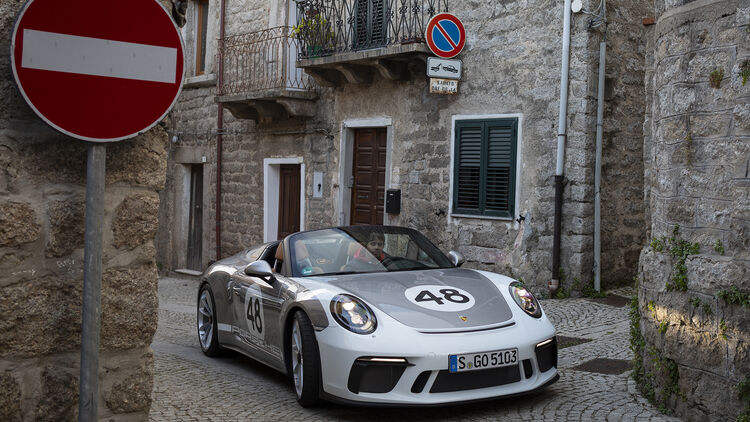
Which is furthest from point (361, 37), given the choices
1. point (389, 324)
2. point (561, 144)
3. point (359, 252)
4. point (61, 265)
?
point (61, 265)

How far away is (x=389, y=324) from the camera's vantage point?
5.72 m

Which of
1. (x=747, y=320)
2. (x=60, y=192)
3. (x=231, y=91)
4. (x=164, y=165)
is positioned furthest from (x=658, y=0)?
(x=231, y=91)

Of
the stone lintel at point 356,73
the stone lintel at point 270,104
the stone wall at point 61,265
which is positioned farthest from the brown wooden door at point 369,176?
the stone wall at point 61,265

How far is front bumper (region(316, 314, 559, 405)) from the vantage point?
5.55m

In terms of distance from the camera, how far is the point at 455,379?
5609 mm

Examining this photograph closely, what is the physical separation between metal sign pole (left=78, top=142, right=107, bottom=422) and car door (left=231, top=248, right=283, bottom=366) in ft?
11.4

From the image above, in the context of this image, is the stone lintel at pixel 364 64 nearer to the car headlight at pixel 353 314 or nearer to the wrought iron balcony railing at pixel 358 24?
the wrought iron balcony railing at pixel 358 24

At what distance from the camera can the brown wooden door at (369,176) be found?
14.5m

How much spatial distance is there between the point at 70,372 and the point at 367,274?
3552 mm

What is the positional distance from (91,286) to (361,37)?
11652 mm

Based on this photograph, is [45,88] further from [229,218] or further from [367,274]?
[229,218]

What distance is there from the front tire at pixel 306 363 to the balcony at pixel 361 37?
24.4ft

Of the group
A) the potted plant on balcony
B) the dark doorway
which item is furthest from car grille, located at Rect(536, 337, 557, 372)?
the dark doorway

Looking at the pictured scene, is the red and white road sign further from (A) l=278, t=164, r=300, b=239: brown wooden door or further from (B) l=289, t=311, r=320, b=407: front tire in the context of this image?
(A) l=278, t=164, r=300, b=239: brown wooden door
